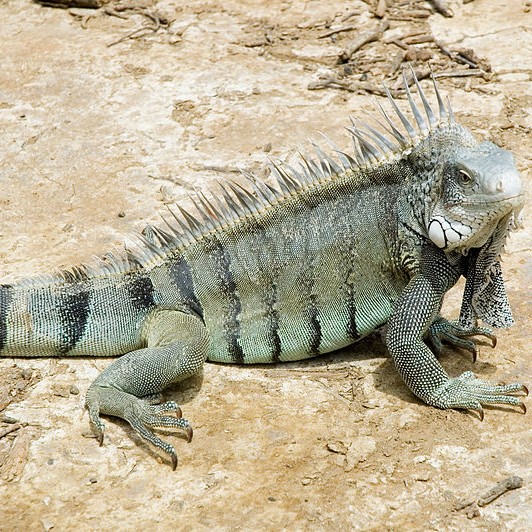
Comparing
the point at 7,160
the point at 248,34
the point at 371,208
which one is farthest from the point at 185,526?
the point at 248,34

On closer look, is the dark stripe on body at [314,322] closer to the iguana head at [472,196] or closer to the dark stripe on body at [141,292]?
the iguana head at [472,196]

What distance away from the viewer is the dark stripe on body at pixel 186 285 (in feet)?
19.7

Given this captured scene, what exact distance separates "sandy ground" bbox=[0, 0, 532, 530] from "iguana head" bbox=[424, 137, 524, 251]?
1.13 metres

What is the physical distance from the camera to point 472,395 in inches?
218

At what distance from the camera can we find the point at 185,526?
473cm

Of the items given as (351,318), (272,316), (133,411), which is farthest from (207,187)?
(133,411)

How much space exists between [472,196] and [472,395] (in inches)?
50.0

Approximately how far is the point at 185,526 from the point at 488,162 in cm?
274

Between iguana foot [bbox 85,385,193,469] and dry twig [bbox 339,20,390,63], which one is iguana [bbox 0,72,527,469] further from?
dry twig [bbox 339,20,390,63]

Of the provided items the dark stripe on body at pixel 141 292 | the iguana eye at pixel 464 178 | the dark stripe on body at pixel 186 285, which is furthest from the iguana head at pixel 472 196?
the dark stripe on body at pixel 141 292

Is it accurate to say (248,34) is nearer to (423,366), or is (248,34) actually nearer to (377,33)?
(377,33)

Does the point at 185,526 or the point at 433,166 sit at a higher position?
the point at 433,166

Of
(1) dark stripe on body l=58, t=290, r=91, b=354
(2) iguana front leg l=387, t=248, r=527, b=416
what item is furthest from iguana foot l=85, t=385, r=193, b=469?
(2) iguana front leg l=387, t=248, r=527, b=416

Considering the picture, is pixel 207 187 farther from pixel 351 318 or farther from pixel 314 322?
pixel 351 318
